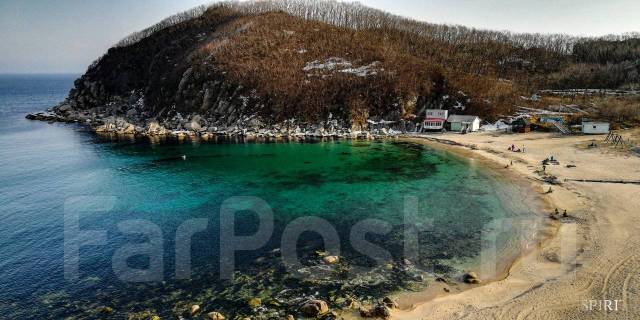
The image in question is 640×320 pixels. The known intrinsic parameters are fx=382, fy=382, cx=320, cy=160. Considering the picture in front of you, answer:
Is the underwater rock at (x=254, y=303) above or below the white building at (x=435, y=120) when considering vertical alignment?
below

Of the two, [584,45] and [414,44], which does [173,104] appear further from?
[584,45]

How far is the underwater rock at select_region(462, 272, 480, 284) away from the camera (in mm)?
27511

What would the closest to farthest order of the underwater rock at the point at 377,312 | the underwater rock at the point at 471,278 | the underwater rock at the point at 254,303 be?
the underwater rock at the point at 377,312
the underwater rock at the point at 254,303
the underwater rock at the point at 471,278

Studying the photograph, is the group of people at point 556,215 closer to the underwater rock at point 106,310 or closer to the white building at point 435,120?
the underwater rock at point 106,310

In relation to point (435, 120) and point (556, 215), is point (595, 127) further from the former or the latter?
point (556, 215)

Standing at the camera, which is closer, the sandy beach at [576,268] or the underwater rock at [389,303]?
the sandy beach at [576,268]

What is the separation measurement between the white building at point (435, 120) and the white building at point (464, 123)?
202 centimetres

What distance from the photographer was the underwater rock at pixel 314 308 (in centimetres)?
2394

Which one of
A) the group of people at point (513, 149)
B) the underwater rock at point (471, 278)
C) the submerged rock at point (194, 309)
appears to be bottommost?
the submerged rock at point (194, 309)

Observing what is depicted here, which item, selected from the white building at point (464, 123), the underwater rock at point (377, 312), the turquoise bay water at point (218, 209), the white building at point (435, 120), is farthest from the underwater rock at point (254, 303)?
the white building at point (435, 120)

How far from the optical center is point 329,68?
106375 millimetres

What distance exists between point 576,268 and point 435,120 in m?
61.3

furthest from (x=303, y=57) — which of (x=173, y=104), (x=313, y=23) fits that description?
(x=173, y=104)

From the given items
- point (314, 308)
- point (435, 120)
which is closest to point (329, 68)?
point (435, 120)
